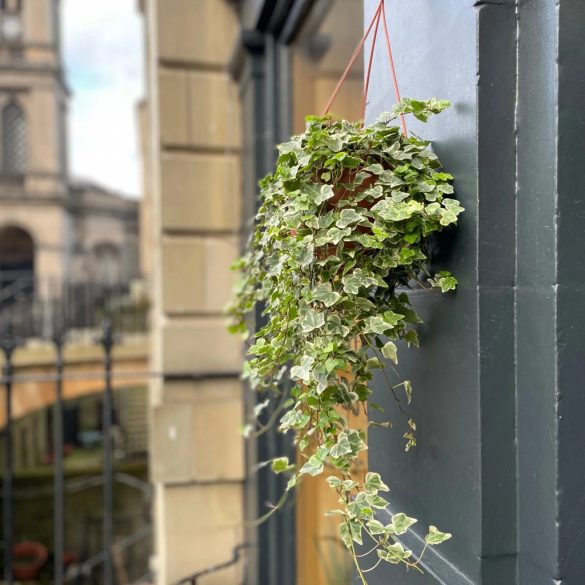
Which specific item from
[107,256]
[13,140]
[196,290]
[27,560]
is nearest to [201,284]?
[196,290]

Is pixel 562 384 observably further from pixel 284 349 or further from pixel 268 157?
pixel 268 157

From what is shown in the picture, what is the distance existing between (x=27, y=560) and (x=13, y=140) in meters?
16.7

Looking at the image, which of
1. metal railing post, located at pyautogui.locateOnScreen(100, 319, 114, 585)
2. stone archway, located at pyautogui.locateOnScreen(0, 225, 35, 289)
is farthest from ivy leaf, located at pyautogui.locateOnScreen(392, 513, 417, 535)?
stone archway, located at pyautogui.locateOnScreen(0, 225, 35, 289)

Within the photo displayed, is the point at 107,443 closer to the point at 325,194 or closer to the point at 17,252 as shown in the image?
the point at 325,194

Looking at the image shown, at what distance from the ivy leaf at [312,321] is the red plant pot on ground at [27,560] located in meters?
10.0

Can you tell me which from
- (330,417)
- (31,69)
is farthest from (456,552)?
(31,69)

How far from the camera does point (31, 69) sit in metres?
20.0

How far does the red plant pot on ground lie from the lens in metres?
8.93

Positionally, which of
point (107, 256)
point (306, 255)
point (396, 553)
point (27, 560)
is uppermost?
point (107, 256)

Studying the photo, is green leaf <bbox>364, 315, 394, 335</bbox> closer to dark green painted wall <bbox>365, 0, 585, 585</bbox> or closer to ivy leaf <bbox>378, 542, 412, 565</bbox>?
dark green painted wall <bbox>365, 0, 585, 585</bbox>

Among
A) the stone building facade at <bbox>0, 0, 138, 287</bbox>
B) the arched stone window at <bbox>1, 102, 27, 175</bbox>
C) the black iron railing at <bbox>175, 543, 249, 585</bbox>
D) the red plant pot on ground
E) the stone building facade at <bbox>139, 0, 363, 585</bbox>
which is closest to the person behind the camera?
the black iron railing at <bbox>175, 543, 249, 585</bbox>

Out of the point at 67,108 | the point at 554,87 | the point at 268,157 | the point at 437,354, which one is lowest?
the point at 437,354

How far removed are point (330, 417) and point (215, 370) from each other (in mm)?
2551

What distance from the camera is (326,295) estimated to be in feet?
3.56
